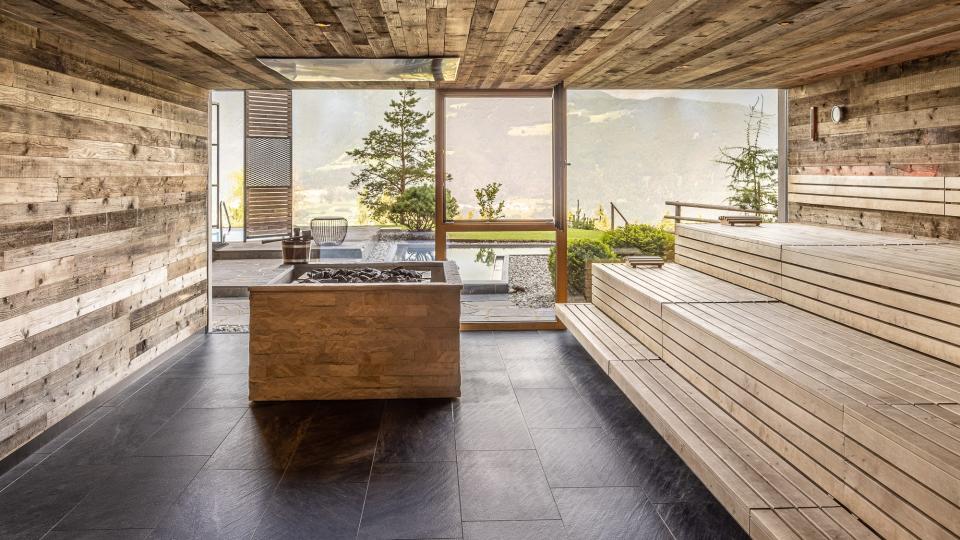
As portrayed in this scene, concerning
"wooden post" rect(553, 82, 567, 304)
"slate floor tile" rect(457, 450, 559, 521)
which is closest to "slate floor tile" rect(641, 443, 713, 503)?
"slate floor tile" rect(457, 450, 559, 521)

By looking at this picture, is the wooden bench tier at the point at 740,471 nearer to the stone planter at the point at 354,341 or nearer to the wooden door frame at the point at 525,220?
the stone planter at the point at 354,341

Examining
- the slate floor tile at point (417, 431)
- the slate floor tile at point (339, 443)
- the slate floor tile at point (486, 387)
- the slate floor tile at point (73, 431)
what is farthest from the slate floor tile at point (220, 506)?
the slate floor tile at point (486, 387)

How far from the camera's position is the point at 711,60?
484 cm

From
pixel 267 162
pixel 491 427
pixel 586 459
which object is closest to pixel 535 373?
pixel 491 427

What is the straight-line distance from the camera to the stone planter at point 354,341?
13.7 feet

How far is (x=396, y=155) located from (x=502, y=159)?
242 inches

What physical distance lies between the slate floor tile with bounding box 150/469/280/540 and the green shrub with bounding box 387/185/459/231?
785 centimetres

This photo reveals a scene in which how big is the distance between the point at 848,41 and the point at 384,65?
2.99 meters

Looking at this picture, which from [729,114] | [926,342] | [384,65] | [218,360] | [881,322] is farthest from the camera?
[729,114]

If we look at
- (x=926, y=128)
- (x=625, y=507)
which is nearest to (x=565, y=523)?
(x=625, y=507)

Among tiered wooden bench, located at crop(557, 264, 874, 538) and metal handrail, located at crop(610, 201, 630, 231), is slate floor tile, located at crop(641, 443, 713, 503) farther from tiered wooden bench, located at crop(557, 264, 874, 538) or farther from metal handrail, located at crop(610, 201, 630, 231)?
metal handrail, located at crop(610, 201, 630, 231)

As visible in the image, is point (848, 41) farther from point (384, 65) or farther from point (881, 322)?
point (384, 65)

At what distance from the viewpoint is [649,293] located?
4422 millimetres

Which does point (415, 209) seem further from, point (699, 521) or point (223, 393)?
point (699, 521)
